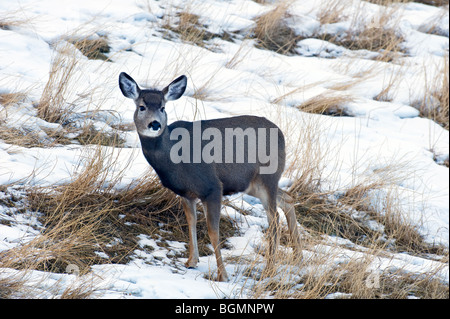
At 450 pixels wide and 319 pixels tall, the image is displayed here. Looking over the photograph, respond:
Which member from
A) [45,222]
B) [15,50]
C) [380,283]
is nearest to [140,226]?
[45,222]

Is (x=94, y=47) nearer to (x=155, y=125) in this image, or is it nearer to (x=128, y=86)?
(x=128, y=86)

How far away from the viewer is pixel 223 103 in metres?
7.98

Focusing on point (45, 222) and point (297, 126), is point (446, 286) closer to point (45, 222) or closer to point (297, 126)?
point (297, 126)

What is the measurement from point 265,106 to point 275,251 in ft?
10.5

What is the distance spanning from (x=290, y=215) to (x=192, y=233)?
1011 mm

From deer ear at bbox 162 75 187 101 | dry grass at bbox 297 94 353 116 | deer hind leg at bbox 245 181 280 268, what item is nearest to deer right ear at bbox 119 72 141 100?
deer ear at bbox 162 75 187 101

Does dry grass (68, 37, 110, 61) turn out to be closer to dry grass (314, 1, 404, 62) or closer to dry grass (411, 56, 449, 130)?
→ dry grass (314, 1, 404, 62)

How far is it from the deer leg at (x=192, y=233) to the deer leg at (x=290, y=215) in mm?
915

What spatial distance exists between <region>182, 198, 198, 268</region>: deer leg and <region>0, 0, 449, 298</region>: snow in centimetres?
10

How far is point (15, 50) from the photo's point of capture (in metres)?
7.58

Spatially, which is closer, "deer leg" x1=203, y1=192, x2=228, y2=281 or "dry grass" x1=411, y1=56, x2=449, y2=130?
"deer leg" x1=203, y1=192, x2=228, y2=281

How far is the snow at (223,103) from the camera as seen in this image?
5141 millimetres

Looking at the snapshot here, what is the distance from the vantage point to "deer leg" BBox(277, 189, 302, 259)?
18.3ft

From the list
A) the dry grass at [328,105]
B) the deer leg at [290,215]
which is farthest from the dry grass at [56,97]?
the dry grass at [328,105]
